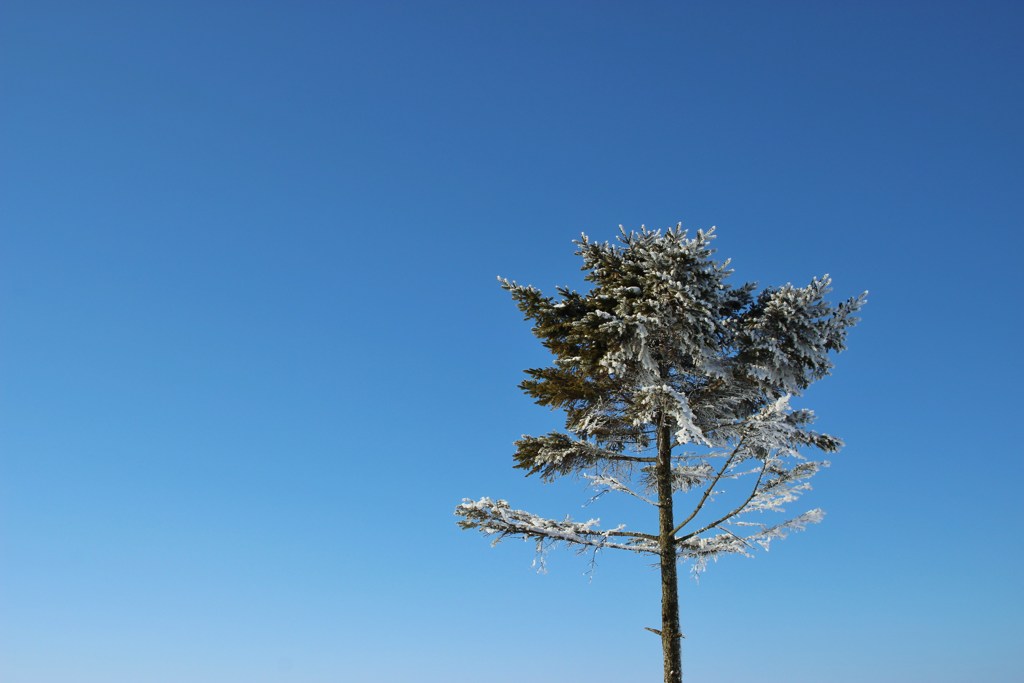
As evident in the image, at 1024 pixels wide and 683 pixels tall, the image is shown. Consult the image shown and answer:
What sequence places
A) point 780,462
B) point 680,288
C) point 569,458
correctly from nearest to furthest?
point 680,288 → point 780,462 → point 569,458

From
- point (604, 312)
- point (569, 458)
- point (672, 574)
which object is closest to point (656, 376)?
point (604, 312)

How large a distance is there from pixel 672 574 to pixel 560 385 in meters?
5.51

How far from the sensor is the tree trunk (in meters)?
17.7

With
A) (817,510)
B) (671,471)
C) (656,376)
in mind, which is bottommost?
(817,510)

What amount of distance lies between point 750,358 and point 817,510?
4028mm

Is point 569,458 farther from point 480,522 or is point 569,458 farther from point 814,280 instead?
point 814,280

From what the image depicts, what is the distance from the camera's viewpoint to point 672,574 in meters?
18.5

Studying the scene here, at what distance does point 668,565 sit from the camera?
18594 mm

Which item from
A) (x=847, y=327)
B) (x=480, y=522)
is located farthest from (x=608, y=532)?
(x=847, y=327)

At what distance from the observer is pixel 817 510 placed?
714 inches

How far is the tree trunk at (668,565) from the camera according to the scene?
1773 centimetres

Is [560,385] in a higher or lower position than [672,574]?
higher

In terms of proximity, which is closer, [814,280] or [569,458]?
[814,280]

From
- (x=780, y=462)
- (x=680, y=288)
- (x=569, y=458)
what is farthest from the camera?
(x=569, y=458)
